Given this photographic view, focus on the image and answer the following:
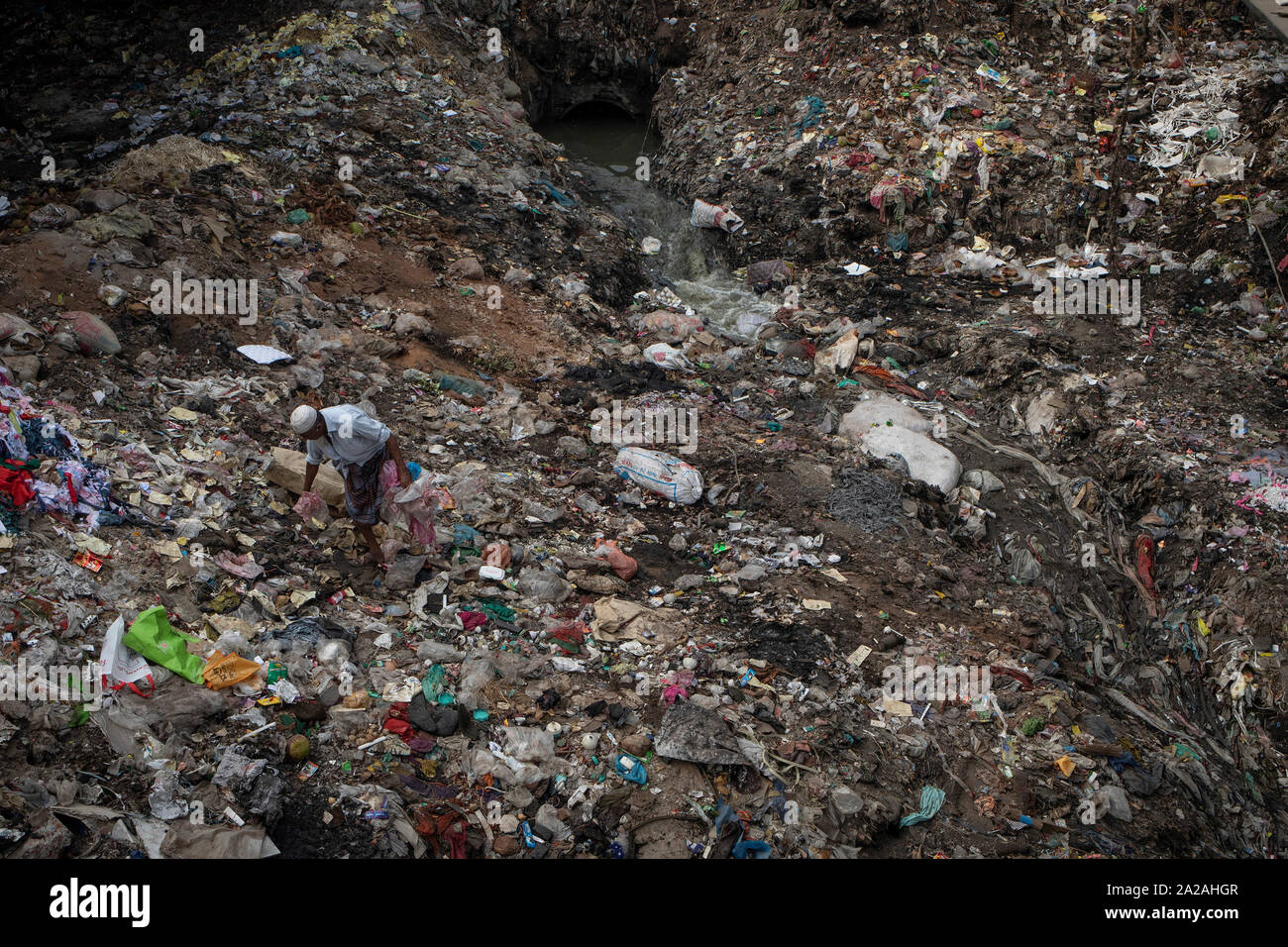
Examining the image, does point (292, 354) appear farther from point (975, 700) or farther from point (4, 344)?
point (975, 700)

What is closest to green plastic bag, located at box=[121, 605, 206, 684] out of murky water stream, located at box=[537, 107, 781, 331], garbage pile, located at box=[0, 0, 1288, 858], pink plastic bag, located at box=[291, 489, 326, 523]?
garbage pile, located at box=[0, 0, 1288, 858]

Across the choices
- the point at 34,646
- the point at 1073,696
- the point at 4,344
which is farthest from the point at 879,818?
the point at 4,344

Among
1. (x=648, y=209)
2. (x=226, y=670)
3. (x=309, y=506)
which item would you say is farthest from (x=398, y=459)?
(x=648, y=209)

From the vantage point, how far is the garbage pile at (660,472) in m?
3.17

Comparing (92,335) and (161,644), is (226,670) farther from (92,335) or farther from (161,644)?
(92,335)

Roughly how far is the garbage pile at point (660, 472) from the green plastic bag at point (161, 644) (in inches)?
0.7

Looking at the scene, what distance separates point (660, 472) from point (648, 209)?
18.3 ft

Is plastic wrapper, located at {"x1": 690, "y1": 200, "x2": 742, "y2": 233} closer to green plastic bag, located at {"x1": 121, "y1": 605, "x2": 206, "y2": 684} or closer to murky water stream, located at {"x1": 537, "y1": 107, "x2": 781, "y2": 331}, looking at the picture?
murky water stream, located at {"x1": 537, "y1": 107, "x2": 781, "y2": 331}

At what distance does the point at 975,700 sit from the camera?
392 centimetres

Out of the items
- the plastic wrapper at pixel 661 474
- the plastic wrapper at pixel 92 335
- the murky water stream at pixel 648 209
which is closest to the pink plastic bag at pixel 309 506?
the plastic wrapper at pixel 92 335

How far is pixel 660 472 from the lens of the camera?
5.27 meters

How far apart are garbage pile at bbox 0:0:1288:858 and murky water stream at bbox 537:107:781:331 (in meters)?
0.28

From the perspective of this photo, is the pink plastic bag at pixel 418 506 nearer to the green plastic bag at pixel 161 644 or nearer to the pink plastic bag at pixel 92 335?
the green plastic bag at pixel 161 644

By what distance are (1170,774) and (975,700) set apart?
896 millimetres
